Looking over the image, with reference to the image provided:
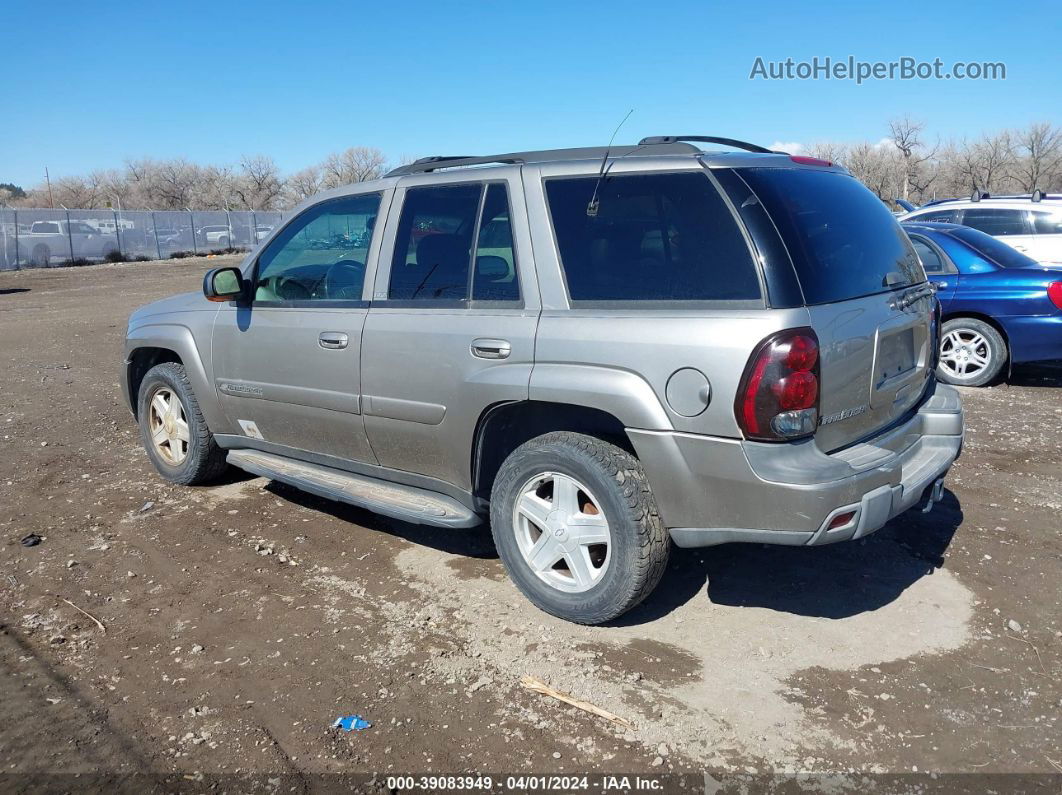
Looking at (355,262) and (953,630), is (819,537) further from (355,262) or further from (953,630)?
(355,262)

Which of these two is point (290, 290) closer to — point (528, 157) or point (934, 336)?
point (528, 157)

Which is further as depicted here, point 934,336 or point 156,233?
point 156,233

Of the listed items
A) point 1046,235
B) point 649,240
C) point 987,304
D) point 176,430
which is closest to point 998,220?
point 1046,235

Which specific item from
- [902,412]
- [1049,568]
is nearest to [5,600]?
[902,412]

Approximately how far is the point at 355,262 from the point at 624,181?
164 centimetres

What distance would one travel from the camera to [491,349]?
3.76 metres

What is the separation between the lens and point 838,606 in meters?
3.90

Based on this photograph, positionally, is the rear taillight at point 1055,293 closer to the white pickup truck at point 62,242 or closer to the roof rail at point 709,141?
the roof rail at point 709,141

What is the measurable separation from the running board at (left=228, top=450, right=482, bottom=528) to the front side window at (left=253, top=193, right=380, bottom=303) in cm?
96

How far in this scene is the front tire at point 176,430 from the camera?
5441 millimetres

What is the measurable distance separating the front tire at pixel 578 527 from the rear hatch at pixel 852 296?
0.78 meters

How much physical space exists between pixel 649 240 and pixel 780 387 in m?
0.86

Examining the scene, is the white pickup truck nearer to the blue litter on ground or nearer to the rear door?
the rear door

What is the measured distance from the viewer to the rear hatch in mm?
3246
